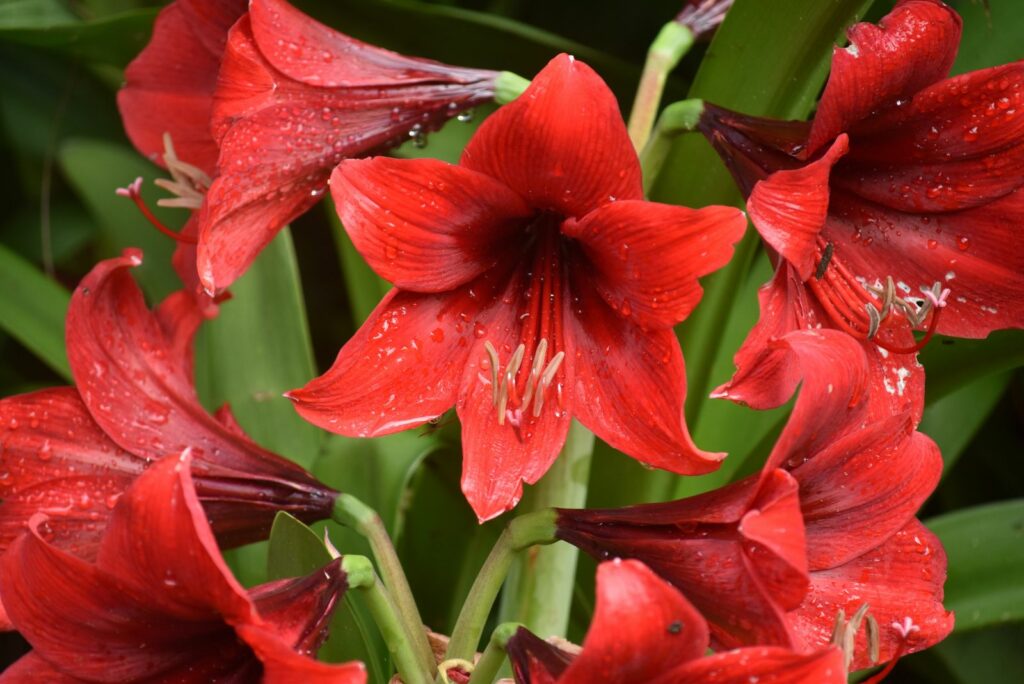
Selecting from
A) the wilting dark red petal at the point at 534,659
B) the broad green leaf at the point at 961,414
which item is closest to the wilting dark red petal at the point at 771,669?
the wilting dark red petal at the point at 534,659

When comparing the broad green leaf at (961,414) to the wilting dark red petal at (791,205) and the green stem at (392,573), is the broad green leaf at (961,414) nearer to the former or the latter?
the wilting dark red petal at (791,205)

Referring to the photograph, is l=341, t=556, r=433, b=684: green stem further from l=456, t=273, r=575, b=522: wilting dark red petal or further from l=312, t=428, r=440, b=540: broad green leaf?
l=312, t=428, r=440, b=540: broad green leaf

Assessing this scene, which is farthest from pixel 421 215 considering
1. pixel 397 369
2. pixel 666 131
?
pixel 666 131

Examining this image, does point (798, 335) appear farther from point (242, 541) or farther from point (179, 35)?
point (179, 35)

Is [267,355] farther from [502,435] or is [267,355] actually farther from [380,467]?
[502,435]

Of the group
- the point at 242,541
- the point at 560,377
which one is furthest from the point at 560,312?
the point at 242,541

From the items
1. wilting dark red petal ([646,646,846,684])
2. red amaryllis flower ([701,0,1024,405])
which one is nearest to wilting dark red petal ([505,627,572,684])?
wilting dark red petal ([646,646,846,684])

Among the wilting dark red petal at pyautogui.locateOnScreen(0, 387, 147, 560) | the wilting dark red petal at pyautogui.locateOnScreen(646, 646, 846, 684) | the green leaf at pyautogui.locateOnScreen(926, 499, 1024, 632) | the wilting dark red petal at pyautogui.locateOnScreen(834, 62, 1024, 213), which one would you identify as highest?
the wilting dark red petal at pyautogui.locateOnScreen(834, 62, 1024, 213)
